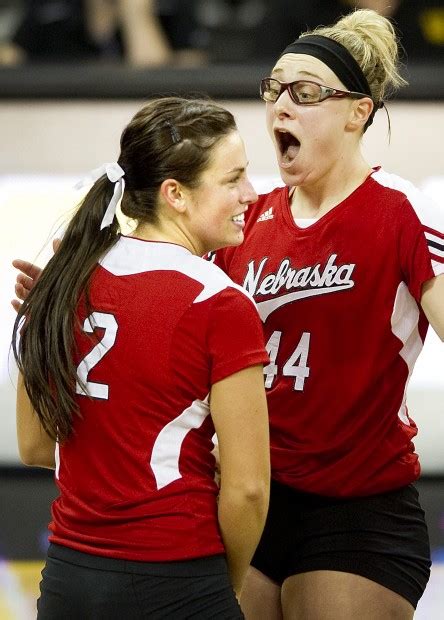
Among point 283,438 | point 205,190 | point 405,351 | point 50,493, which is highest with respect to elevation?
point 205,190

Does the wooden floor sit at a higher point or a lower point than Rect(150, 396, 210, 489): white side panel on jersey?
lower

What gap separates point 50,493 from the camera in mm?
4191

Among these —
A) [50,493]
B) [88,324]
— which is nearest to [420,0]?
[50,493]

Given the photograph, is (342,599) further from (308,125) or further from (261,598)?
(308,125)

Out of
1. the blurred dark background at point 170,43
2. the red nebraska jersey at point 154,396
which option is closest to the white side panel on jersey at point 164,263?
the red nebraska jersey at point 154,396

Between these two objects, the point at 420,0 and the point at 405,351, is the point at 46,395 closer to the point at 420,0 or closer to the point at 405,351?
the point at 405,351

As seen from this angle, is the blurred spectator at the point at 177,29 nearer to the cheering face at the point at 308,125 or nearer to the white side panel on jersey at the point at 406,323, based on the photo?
the cheering face at the point at 308,125

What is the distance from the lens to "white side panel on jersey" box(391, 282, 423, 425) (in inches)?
86.3

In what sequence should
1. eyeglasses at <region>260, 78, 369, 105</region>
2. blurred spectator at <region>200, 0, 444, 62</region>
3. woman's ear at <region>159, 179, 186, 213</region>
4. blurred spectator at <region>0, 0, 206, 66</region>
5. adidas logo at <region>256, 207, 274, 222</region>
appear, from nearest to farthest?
woman's ear at <region>159, 179, 186, 213</region>
eyeglasses at <region>260, 78, 369, 105</region>
adidas logo at <region>256, 207, 274, 222</region>
blurred spectator at <region>200, 0, 444, 62</region>
blurred spectator at <region>0, 0, 206, 66</region>

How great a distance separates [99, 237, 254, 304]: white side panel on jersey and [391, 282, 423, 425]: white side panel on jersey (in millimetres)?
447

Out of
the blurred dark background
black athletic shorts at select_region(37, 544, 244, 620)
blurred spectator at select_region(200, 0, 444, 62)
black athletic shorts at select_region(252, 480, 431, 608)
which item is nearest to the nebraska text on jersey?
black athletic shorts at select_region(252, 480, 431, 608)

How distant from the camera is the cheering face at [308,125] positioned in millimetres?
2223

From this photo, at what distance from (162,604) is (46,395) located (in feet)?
1.25

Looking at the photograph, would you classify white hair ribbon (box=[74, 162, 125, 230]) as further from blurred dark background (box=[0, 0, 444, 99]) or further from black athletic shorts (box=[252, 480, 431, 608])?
blurred dark background (box=[0, 0, 444, 99])
